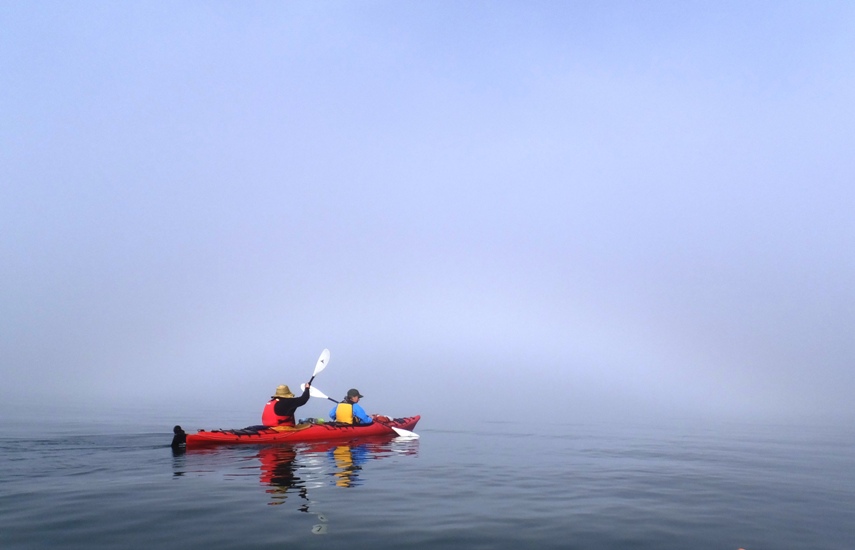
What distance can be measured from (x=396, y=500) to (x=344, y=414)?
12.4 meters

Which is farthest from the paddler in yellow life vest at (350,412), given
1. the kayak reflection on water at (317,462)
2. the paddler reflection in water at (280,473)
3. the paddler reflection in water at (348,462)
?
A: the paddler reflection in water at (280,473)

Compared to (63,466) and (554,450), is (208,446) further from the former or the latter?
(554,450)

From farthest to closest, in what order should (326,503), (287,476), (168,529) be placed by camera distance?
(287,476) < (326,503) < (168,529)

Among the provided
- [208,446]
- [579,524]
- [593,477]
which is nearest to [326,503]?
[579,524]

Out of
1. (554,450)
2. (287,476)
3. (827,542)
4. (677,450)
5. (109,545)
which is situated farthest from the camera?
(677,450)

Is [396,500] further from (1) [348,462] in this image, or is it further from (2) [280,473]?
(1) [348,462]

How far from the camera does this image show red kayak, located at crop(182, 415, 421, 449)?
60.8 ft

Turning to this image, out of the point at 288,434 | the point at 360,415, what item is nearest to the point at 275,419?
the point at 288,434

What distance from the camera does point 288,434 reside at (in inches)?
797

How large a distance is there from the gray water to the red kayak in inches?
20.6

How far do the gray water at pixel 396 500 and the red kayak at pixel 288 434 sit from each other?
523mm

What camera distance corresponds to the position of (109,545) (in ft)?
24.7

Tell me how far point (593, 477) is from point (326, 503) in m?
8.21

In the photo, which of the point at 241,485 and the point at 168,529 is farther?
the point at 241,485
